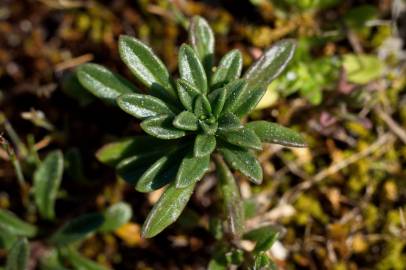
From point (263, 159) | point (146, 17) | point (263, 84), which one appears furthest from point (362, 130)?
point (146, 17)

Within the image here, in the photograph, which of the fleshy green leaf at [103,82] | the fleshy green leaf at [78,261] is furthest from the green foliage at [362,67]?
the fleshy green leaf at [78,261]

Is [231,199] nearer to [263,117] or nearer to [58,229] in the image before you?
[263,117]

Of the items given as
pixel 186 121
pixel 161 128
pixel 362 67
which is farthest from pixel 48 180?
pixel 362 67

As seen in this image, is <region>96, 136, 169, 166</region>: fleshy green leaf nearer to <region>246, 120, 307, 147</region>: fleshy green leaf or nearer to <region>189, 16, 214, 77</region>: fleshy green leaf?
<region>189, 16, 214, 77</region>: fleshy green leaf

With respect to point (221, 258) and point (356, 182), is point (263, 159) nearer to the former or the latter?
point (356, 182)

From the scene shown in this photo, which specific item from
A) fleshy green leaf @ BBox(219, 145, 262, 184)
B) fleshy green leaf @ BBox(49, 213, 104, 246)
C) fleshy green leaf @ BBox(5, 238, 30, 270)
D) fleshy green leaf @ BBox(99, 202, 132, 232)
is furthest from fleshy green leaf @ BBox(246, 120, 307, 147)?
fleshy green leaf @ BBox(5, 238, 30, 270)

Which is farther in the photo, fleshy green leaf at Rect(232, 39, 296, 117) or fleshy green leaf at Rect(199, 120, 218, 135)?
fleshy green leaf at Rect(232, 39, 296, 117)

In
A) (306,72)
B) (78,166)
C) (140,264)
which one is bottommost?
(140,264)

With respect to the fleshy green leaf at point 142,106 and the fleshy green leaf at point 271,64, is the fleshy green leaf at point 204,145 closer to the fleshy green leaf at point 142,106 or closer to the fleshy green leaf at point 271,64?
the fleshy green leaf at point 142,106
